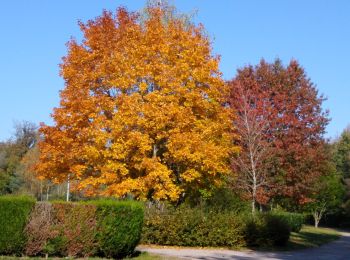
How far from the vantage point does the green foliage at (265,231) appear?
2147cm

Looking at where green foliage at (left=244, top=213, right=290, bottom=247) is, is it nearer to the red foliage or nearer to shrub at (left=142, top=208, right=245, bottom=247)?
shrub at (left=142, top=208, right=245, bottom=247)

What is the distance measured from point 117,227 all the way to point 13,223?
313 centimetres

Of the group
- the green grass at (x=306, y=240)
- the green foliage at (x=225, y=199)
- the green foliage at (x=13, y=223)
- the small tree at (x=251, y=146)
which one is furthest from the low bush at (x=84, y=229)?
the green foliage at (x=225, y=199)

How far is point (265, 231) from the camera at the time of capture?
72.0 ft

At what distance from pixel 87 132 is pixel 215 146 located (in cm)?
609

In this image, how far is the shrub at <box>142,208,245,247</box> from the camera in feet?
65.4

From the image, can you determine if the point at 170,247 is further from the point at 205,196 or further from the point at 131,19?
the point at 131,19

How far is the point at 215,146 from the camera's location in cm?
2195

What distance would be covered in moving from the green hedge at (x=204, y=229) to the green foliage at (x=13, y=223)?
300 inches

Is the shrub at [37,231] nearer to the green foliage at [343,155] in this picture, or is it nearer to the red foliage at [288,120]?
the red foliage at [288,120]

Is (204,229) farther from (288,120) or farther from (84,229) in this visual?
(288,120)

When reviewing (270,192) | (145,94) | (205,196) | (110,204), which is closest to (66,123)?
(145,94)

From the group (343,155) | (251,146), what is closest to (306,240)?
(251,146)

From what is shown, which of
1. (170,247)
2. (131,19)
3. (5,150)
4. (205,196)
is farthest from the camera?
(5,150)
